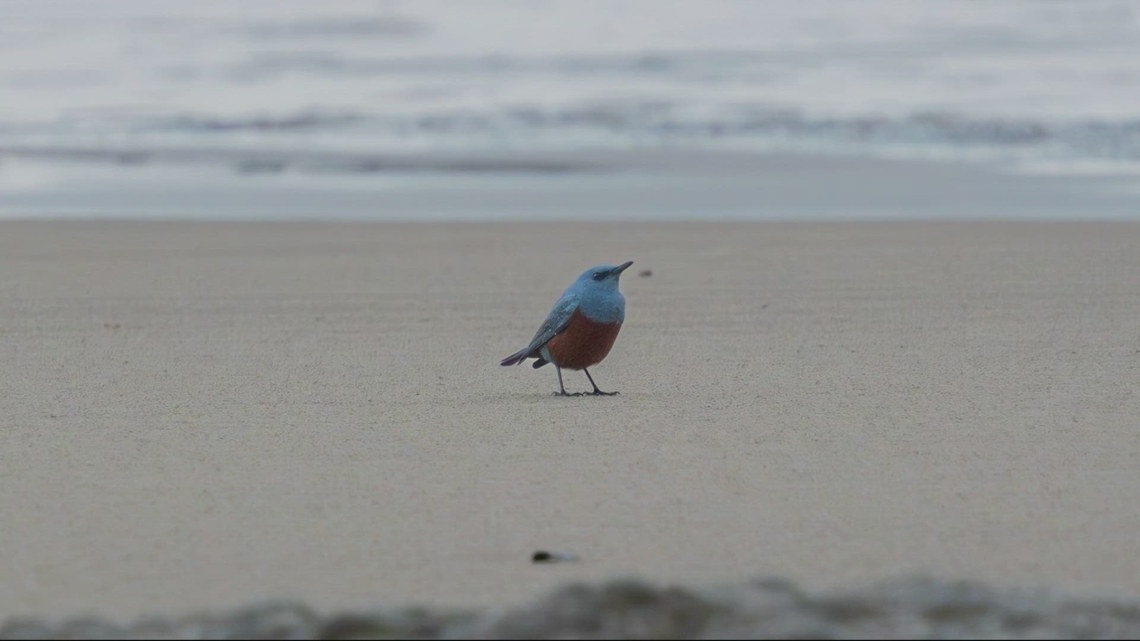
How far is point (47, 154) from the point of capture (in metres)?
23.9

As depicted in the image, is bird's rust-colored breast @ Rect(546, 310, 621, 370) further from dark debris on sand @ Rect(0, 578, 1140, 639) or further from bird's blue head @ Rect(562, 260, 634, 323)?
dark debris on sand @ Rect(0, 578, 1140, 639)

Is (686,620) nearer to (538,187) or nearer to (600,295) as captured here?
(600,295)

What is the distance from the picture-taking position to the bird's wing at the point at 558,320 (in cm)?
678

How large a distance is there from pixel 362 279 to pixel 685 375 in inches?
166

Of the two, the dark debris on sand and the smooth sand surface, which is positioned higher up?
the dark debris on sand

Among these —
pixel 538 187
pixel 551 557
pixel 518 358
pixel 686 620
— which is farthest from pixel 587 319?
pixel 538 187

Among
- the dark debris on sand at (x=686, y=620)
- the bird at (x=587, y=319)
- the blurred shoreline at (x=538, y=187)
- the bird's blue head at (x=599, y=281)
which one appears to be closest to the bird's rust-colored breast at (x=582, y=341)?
the bird at (x=587, y=319)

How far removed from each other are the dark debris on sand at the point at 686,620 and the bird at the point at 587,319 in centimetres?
277

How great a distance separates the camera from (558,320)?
268 inches

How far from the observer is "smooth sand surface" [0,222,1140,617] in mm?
4391

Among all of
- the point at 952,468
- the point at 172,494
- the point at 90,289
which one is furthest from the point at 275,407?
the point at 90,289

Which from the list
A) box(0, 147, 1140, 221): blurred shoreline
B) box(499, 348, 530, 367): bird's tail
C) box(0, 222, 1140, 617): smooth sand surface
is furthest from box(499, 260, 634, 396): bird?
box(0, 147, 1140, 221): blurred shoreline

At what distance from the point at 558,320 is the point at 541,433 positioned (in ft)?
2.84

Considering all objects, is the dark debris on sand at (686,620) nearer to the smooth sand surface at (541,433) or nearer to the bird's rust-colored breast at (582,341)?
the smooth sand surface at (541,433)
